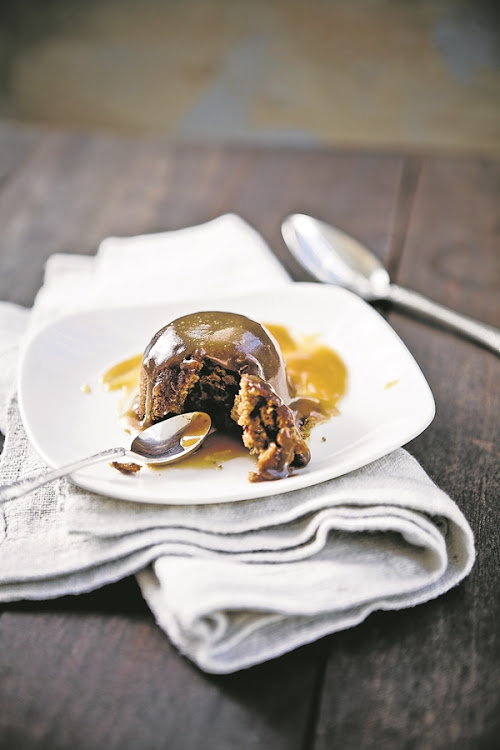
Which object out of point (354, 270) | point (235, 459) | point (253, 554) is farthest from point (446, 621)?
point (354, 270)

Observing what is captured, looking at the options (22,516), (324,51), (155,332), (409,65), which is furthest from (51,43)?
(22,516)

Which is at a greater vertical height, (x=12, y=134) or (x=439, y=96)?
(x=12, y=134)

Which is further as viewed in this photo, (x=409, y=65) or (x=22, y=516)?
(x=409, y=65)

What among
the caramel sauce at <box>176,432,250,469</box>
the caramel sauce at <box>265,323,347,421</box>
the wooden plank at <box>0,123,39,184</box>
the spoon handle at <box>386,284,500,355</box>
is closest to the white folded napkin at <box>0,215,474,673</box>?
the caramel sauce at <box>176,432,250,469</box>

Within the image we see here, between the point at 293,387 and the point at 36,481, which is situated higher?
the point at 36,481

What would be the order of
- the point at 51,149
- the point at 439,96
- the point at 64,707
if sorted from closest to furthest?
the point at 64,707
the point at 51,149
the point at 439,96

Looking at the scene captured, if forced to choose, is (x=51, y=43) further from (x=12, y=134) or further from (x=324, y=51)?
(x=12, y=134)

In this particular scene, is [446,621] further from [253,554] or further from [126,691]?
[126,691]
